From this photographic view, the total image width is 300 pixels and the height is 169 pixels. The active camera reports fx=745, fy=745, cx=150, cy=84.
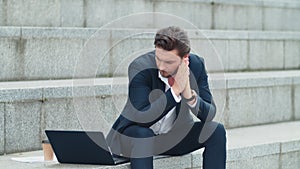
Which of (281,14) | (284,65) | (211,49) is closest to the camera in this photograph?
(211,49)

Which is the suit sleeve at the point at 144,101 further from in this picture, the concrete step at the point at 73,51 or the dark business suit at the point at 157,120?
the concrete step at the point at 73,51

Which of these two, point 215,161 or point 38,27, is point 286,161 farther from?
point 38,27

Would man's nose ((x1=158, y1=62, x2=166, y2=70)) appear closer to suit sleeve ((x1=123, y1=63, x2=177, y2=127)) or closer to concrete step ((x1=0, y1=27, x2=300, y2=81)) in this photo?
suit sleeve ((x1=123, y1=63, x2=177, y2=127))

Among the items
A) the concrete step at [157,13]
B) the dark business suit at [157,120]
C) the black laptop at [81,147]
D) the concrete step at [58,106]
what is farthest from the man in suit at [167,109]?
the concrete step at [157,13]

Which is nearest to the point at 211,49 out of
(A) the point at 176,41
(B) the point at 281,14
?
(A) the point at 176,41

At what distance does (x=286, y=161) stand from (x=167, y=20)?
1.81 meters

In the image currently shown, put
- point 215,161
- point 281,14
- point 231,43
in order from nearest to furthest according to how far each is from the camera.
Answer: point 215,161
point 231,43
point 281,14

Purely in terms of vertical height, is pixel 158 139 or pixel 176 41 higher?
pixel 176 41

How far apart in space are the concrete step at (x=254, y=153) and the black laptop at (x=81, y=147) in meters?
0.16

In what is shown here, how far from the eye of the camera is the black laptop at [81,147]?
176 inches

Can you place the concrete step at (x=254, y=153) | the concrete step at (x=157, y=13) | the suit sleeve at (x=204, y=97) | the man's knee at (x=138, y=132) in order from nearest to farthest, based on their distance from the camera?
1. the man's knee at (x=138, y=132)
2. the suit sleeve at (x=204, y=97)
3. the concrete step at (x=254, y=153)
4. the concrete step at (x=157, y=13)

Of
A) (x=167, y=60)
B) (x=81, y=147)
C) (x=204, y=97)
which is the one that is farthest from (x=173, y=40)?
(x=81, y=147)

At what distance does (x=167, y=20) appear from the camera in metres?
5.06

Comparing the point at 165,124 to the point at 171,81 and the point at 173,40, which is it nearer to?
the point at 171,81
